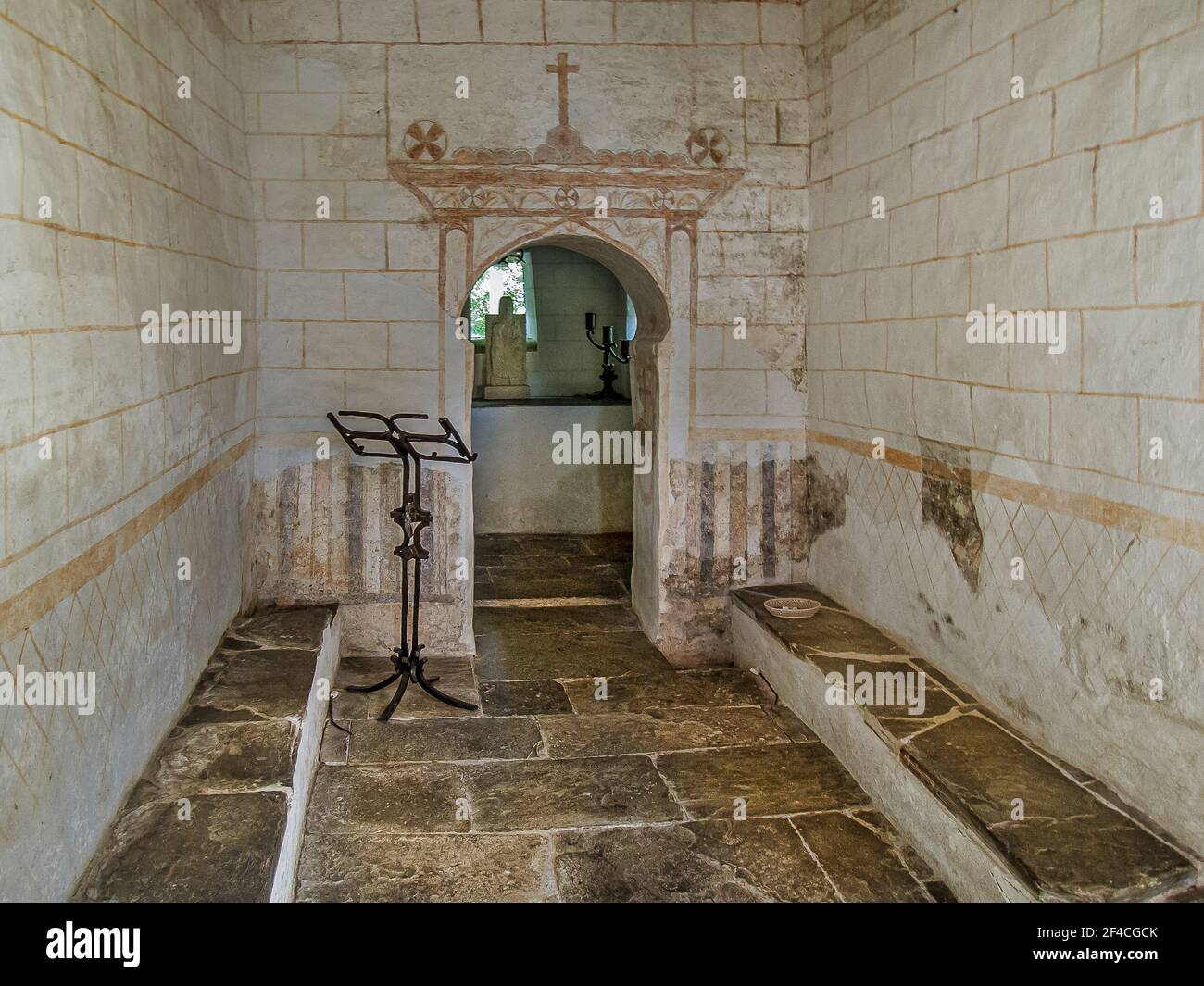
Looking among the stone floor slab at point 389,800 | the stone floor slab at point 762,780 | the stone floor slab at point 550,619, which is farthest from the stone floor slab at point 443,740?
the stone floor slab at point 550,619

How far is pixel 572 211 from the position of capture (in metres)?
5.76

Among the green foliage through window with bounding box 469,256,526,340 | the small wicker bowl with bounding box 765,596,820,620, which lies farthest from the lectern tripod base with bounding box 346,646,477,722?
the green foliage through window with bounding box 469,256,526,340

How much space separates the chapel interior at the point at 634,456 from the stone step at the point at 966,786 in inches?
0.8

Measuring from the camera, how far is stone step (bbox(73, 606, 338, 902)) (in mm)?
2748

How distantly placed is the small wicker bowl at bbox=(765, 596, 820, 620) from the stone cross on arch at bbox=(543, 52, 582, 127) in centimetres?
270

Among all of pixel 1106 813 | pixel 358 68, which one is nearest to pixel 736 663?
pixel 1106 813

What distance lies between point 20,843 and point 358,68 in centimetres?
436

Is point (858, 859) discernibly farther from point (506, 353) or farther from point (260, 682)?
point (506, 353)

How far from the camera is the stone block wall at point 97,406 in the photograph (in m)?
2.38

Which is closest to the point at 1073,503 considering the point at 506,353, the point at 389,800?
the point at 389,800

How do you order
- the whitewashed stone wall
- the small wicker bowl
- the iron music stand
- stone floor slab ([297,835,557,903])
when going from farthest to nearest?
the whitewashed stone wall
the small wicker bowl
the iron music stand
stone floor slab ([297,835,557,903])

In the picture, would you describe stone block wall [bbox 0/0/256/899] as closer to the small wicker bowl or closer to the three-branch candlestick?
the small wicker bowl

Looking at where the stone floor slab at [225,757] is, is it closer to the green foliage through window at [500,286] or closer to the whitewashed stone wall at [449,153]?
the whitewashed stone wall at [449,153]

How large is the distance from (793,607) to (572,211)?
2.35 metres
